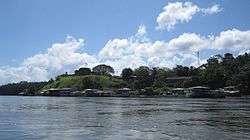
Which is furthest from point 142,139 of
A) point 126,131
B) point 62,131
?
point 62,131

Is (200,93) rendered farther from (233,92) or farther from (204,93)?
(233,92)

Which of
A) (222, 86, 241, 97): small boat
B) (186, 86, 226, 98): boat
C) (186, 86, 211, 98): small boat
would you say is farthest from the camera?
(186, 86, 211, 98): small boat

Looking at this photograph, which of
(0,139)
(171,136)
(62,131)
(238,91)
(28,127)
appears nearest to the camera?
(0,139)

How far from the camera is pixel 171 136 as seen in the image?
3675cm

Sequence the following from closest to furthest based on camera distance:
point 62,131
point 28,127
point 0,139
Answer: point 0,139
point 62,131
point 28,127

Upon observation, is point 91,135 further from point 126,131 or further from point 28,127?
point 28,127

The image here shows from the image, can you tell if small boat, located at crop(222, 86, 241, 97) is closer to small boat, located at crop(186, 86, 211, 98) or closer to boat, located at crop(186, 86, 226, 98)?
boat, located at crop(186, 86, 226, 98)

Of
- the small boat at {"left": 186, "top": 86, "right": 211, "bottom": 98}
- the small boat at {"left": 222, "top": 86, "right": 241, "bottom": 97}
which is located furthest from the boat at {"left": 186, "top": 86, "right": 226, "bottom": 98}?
the small boat at {"left": 222, "top": 86, "right": 241, "bottom": 97}

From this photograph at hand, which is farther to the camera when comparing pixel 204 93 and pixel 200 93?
pixel 200 93

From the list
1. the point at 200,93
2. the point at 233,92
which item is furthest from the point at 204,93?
the point at 233,92

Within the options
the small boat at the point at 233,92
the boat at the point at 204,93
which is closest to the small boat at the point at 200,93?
the boat at the point at 204,93

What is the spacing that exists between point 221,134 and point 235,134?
48.2 inches

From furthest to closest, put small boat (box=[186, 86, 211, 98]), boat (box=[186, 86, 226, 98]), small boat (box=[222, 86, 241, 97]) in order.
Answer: small boat (box=[186, 86, 211, 98]) → small boat (box=[222, 86, 241, 97]) → boat (box=[186, 86, 226, 98])

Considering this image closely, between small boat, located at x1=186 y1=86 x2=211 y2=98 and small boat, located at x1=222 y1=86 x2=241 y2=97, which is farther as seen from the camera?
small boat, located at x1=186 y1=86 x2=211 y2=98
